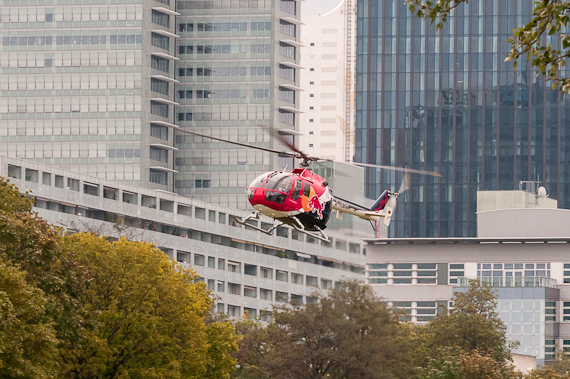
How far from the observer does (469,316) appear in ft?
328

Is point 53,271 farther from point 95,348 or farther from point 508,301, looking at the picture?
point 508,301

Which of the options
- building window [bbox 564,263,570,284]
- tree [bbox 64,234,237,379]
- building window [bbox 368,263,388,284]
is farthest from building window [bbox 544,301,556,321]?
tree [bbox 64,234,237,379]

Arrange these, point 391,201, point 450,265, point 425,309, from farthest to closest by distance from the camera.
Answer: point 450,265
point 425,309
point 391,201

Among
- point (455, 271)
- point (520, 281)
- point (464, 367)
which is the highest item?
point (464, 367)

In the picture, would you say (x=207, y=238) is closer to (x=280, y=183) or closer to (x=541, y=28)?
(x=280, y=183)

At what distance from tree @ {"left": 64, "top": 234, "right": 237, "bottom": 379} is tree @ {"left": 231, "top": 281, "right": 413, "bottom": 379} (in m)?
11.9

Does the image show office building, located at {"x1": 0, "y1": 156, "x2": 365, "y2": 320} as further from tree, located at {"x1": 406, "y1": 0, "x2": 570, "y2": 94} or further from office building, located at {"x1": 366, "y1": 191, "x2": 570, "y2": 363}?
tree, located at {"x1": 406, "y1": 0, "x2": 570, "y2": 94}

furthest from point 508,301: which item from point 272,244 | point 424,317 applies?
point 272,244

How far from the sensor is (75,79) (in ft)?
655

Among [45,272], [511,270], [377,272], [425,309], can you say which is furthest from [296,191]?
[511,270]

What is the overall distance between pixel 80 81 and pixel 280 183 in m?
161

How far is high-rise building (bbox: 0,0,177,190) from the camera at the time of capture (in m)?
A: 198

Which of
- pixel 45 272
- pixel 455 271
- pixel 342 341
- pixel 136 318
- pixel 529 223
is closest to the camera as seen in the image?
pixel 45 272

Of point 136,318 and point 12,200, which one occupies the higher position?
point 12,200
